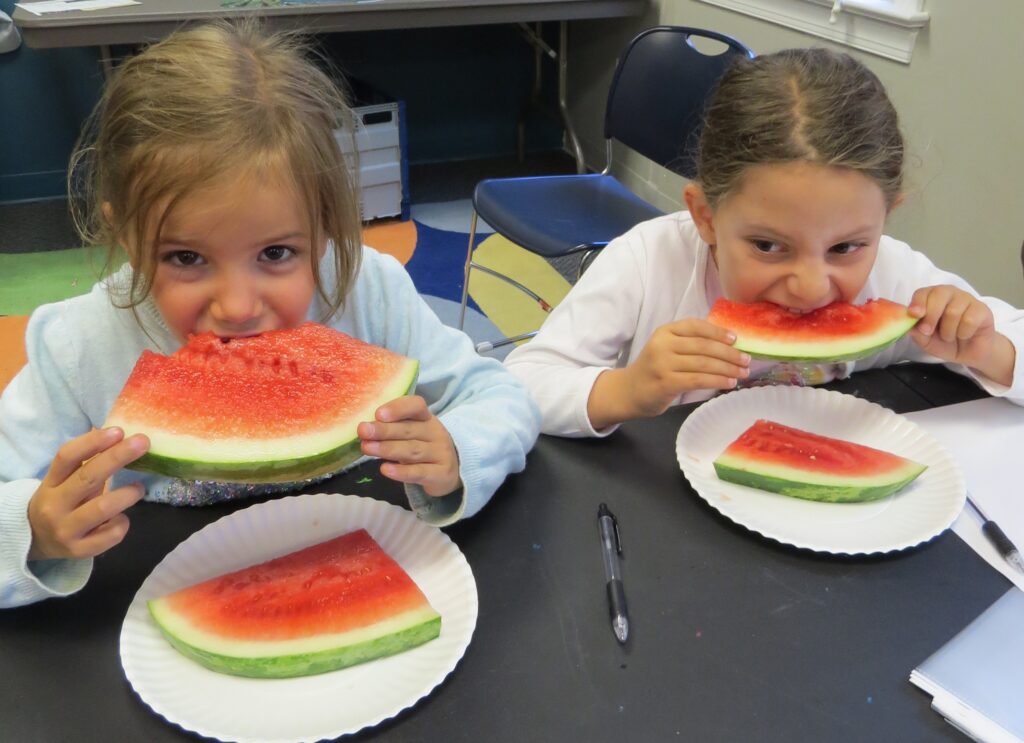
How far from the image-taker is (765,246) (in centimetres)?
120

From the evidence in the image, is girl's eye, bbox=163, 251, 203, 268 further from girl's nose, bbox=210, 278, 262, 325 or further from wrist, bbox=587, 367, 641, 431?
wrist, bbox=587, 367, 641, 431

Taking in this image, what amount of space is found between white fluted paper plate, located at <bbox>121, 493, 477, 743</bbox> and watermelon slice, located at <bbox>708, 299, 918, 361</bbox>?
0.51 metres

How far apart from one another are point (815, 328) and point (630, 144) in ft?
6.01

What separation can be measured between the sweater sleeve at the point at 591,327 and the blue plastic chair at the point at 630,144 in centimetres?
88

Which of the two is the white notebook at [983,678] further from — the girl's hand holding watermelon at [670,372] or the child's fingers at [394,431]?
the child's fingers at [394,431]

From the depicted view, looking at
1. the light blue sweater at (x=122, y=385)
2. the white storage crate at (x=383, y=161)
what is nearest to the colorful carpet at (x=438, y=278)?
the white storage crate at (x=383, y=161)

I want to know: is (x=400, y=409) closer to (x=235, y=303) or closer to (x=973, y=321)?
(x=235, y=303)

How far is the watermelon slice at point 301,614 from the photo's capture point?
0.73 meters

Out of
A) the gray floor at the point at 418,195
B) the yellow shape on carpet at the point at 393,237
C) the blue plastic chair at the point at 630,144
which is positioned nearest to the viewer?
the blue plastic chair at the point at 630,144

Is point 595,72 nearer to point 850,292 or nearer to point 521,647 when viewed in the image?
point 850,292

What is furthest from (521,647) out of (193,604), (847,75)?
(847,75)

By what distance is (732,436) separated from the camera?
110 cm

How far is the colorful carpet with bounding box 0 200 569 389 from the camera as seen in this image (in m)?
3.20

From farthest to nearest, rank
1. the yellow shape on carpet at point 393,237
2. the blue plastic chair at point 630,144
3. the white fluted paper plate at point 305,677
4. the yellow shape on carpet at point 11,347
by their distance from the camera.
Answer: the yellow shape on carpet at point 393,237, the yellow shape on carpet at point 11,347, the blue plastic chair at point 630,144, the white fluted paper plate at point 305,677
